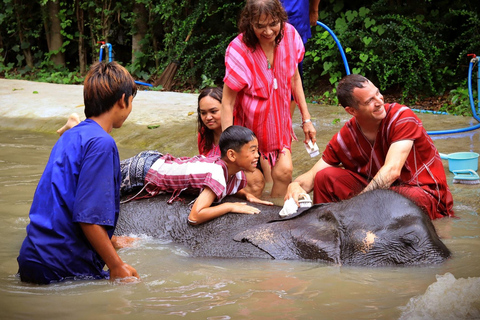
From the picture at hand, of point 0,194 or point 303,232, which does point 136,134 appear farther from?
point 303,232

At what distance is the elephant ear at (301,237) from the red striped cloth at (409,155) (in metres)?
1.14

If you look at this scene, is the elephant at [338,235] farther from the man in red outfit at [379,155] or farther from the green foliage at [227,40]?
the green foliage at [227,40]

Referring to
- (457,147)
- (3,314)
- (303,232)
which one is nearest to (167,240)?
(303,232)

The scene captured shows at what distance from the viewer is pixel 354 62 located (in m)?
10.9

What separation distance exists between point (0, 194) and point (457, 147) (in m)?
4.77

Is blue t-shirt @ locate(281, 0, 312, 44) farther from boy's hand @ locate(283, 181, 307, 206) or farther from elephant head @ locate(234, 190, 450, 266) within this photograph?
elephant head @ locate(234, 190, 450, 266)

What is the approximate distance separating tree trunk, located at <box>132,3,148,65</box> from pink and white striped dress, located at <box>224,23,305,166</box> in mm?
9097

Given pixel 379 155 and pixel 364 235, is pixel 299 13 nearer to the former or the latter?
pixel 379 155

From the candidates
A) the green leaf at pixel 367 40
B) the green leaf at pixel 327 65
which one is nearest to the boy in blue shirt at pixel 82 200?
the green leaf at pixel 367 40

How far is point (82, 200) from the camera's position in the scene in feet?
9.19

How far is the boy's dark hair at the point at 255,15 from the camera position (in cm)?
451

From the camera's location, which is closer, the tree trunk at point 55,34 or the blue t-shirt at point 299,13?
the blue t-shirt at point 299,13

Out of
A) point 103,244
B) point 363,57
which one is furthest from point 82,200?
point 363,57

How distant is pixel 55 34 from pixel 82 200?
1357 cm
